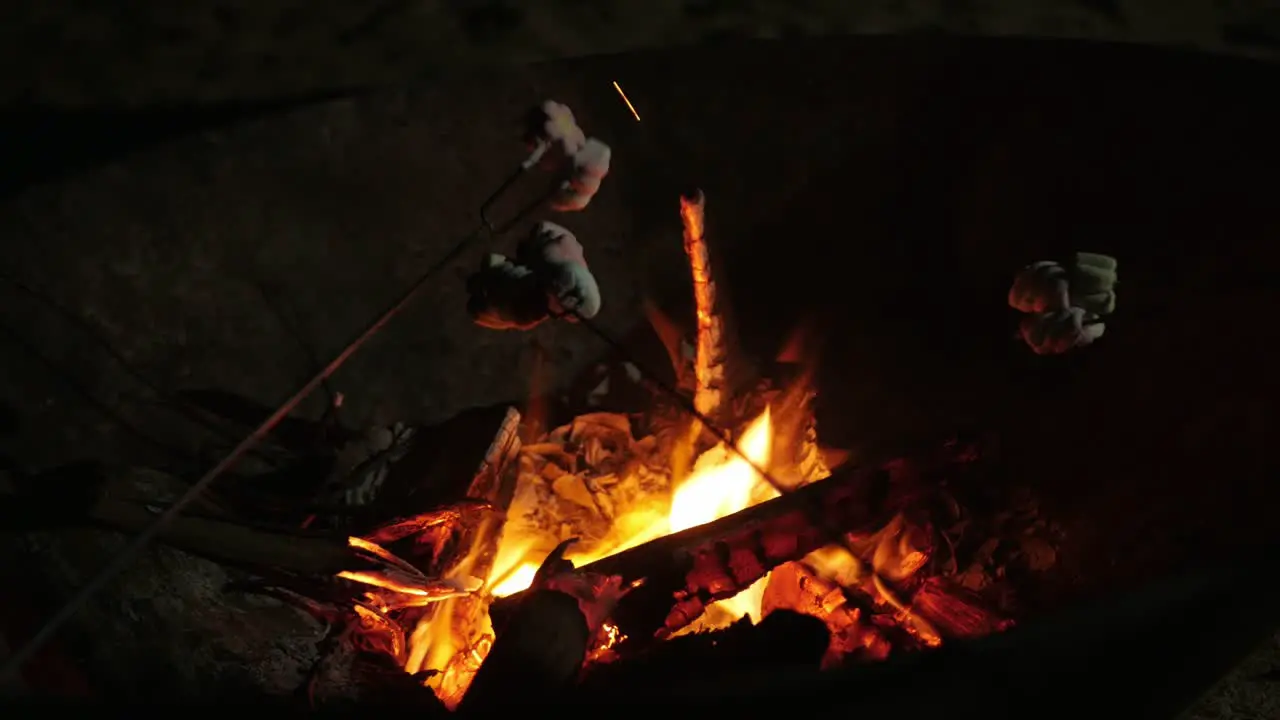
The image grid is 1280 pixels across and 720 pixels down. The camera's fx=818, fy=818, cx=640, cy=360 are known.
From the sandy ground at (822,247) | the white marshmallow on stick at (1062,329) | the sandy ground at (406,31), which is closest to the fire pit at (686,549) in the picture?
the sandy ground at (822,247)

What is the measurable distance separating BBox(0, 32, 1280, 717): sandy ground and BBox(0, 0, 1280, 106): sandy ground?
0.10m

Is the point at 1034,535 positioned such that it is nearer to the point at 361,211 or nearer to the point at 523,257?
the point at 523,257

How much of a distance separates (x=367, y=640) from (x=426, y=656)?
5.3 inches

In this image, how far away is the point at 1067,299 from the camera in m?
1.66

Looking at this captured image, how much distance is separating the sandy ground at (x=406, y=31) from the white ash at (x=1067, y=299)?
592 mm

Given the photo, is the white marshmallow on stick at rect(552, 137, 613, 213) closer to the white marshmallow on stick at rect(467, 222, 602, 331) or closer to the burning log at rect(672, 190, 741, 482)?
the white marshmallow on stick at rect(467, 222, 602, 331)

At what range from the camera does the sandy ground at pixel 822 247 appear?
1638 mm

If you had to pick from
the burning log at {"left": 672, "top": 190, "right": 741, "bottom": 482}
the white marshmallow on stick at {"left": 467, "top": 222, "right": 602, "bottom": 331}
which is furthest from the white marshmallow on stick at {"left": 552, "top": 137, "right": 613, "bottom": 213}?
the burning log at {"left": 672, "top": 190, "right": 741, "bottom": 482}

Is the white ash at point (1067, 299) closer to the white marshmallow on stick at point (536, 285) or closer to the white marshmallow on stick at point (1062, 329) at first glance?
the white marshmallow on stick at point (1062, 329)

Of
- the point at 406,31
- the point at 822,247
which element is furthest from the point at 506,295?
the point at 822,247

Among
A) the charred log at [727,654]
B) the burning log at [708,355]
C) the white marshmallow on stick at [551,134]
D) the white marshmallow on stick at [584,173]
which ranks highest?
the white marshmallow on stick at [551,134]

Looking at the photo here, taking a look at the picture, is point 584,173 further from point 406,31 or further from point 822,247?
point 822,247

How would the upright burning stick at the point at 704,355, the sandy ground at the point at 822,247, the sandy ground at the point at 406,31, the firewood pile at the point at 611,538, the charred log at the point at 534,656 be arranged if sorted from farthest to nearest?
the upright burning stick at the point at 704,355 → the sandy ground at the point at 406,31 → the sandy ground at the point at 822,247 → the firewood pile at the point at 611,538 → the charred log at the point at 534,656

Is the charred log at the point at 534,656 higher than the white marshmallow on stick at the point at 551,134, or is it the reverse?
the white marshmallow on stick at the point at 551,134
